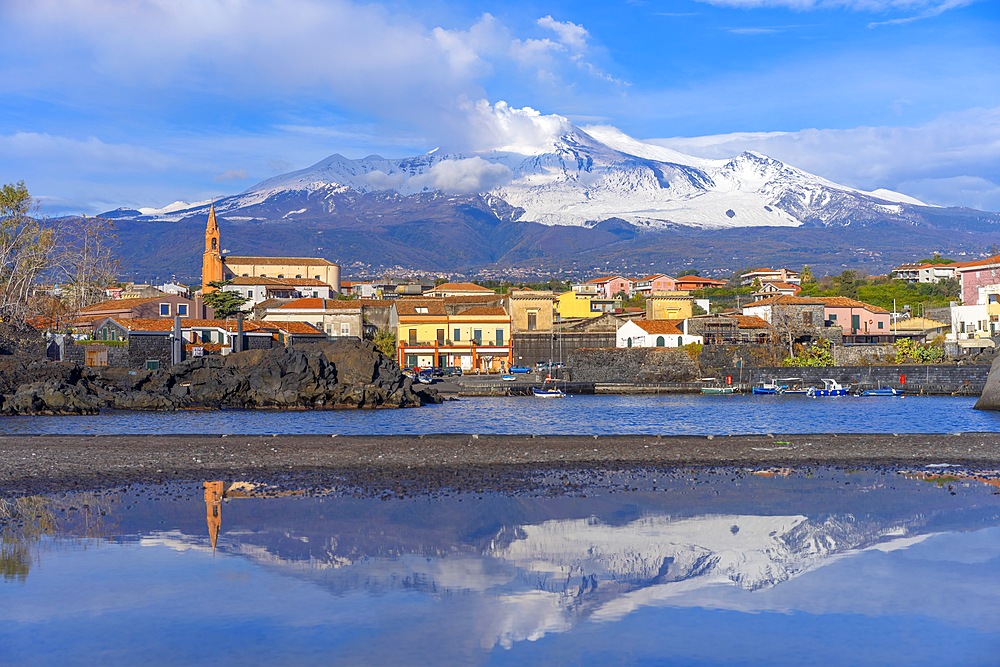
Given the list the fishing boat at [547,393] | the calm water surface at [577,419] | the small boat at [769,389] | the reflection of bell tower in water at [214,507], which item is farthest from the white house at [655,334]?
the reflection of bell tower in water at [214,507]

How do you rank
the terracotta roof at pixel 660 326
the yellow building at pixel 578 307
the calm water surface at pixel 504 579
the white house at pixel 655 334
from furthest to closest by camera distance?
1. the yellow building at pixel 578 307
2. the terracotta roof at pixel 660 326
3. the white house at pixel 655 334
4. the calm water surface at pixel 504 579

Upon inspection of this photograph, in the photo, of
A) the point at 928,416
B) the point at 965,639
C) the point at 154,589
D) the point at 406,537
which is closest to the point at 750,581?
the point at 965,639

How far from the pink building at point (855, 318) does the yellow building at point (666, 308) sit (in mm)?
9879

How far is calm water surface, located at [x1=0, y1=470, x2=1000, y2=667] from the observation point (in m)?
8.81

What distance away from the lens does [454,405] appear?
4525 cm

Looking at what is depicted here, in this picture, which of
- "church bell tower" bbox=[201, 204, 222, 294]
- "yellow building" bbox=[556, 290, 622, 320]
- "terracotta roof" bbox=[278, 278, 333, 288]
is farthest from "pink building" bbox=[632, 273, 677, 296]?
"church bell tower" bbox=[201, 204, 222, 294]

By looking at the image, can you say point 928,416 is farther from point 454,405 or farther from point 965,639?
point 965,639

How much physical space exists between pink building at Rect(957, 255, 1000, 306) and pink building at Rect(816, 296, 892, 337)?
5.91 metres

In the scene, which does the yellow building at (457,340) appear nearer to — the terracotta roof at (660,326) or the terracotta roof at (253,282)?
the terracotta roof at (660,326)

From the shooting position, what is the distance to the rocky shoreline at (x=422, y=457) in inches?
714

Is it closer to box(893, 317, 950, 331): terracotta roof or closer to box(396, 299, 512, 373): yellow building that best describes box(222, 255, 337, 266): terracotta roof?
box(396, 299, 512, 373): yellow building

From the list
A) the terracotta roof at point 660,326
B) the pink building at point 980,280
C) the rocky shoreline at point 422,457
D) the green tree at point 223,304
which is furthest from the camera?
the green tree at point 223,304

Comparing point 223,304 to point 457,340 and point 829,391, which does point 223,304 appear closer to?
point 457,340

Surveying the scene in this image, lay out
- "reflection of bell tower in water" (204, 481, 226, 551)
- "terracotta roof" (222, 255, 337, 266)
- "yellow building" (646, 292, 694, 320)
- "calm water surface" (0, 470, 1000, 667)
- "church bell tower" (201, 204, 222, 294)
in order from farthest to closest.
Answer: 1. "terracotta roof" (222, 255, 337, 266)
2. "church bell tower" (201, 204, 222, 294)
3. "yellow building" (646, 292, 694, 320)
4. "reflection of bell tower in water" (204, 481, 226, 551)
5. "calm water surface" (0, 470, 1000, 667)
